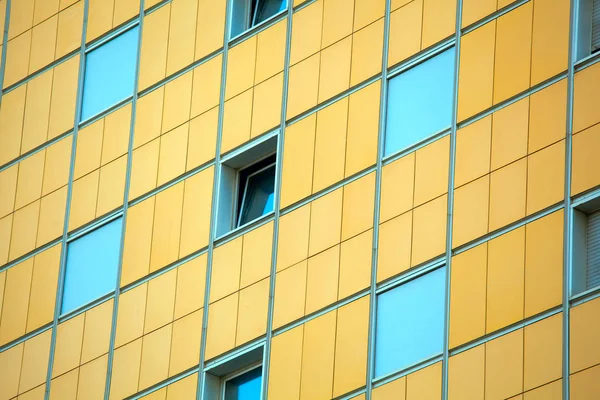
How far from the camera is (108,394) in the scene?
3609 cm

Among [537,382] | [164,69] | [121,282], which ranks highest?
[164,69]

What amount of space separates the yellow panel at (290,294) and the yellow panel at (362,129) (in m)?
2.00

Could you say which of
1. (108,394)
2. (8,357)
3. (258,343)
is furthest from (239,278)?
→ (8,357)

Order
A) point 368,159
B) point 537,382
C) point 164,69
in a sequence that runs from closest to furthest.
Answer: point 537,382 → point 368,159 → point 164,69

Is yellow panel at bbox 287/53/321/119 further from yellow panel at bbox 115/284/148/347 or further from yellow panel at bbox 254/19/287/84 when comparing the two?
yellow panel at bbox 115/284/148/347

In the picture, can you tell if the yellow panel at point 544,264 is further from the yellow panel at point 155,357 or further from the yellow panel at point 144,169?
the yellow panel at point 144,169

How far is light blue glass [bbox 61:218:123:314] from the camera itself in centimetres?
3772

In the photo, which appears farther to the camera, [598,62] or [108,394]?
[108,394]

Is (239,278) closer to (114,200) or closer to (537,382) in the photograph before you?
(114,200)

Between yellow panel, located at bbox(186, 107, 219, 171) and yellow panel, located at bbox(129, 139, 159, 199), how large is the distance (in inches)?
38.6

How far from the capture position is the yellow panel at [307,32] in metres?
35.2

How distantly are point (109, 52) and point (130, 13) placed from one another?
3.33ft

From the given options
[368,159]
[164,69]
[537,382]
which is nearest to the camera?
[537,382]

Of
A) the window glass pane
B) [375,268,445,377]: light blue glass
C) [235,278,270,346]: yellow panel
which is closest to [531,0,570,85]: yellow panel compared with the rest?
[375,268,445,377]: light blue glass
